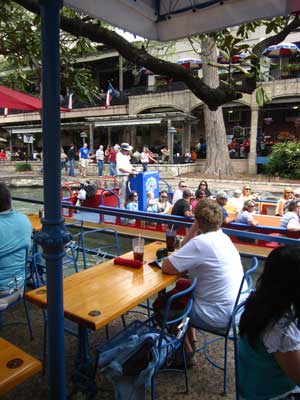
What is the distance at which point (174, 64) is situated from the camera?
215cm

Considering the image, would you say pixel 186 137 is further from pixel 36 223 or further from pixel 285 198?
pixel 36 223

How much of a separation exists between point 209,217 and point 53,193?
1302 mm

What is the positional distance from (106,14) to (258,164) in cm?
1826

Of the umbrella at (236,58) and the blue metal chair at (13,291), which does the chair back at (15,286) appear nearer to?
the blue metal chair at (13,291)

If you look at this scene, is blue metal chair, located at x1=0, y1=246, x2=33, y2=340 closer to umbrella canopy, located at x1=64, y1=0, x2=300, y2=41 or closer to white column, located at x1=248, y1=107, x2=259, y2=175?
umbrella canopy, located at x1=64, y1=0, x2=300, y2=41

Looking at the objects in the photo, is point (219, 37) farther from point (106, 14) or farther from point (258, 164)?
point (258, 164)

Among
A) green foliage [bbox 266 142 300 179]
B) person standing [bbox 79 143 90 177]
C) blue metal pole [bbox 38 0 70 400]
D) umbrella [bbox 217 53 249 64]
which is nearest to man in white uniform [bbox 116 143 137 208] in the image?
umbrella [bbox 217 53 249 64]

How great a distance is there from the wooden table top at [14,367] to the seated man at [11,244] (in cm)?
95

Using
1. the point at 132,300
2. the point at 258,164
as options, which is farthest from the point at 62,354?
the point at 258,164

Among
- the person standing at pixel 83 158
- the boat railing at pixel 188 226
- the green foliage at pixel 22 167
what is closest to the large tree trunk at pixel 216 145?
the person standing at pixel 83 158

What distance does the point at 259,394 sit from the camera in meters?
1.66

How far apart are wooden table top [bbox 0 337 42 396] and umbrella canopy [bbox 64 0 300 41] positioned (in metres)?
1.84

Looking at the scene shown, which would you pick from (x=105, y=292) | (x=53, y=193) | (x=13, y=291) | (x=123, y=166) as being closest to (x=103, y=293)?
(x=105, y=292)

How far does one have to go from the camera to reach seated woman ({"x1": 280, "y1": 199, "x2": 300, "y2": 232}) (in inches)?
205
